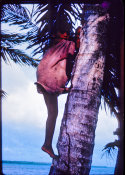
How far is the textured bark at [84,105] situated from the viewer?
1644mm

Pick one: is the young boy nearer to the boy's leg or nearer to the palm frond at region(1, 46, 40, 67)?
the boy's leg

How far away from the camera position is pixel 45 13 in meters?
4.20

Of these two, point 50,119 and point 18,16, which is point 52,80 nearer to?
point 50,119

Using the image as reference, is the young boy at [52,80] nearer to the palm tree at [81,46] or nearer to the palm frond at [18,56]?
the palm tree at [81,46]

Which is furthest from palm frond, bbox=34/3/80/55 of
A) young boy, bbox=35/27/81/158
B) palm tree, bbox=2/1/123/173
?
young boy, bbox=35/27/81/158

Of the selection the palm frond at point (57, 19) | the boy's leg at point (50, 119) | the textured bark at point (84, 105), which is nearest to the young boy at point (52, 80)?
the boy's leg at point (50, 119)

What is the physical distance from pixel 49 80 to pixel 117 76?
2866 mm

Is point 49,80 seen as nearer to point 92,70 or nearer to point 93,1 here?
point 92,70

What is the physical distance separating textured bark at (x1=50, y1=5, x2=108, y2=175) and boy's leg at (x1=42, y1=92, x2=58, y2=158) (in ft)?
0.58

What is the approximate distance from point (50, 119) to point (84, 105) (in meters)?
0.39

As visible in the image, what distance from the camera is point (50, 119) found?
6.28 ft

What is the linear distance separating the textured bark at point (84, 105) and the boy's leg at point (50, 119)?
6.9 inches

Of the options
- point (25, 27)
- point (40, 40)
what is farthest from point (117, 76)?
point (25, 27)

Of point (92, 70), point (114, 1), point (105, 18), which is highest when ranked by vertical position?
point (114, 1)
